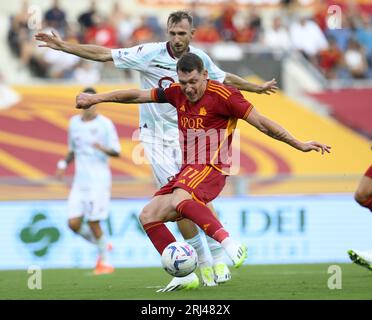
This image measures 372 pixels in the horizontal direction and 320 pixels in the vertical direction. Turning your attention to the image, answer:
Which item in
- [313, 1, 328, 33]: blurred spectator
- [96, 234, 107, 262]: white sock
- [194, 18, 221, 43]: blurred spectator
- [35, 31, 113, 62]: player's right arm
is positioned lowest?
[96, 234, 107, 262]: white sock

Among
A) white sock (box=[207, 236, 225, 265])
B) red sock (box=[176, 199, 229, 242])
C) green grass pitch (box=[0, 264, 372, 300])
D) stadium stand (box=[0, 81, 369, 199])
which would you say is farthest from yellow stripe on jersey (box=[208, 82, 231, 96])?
stadium stand (box=[0, 81, 369, 199])

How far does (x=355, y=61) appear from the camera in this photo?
2709 cm

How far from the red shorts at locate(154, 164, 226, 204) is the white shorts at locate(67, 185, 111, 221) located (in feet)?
17.1

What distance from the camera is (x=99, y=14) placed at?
26891 millimetres

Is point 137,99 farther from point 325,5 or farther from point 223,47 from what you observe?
point 325,5

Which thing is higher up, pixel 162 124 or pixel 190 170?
pixel 162 124

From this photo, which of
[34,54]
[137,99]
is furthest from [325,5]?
[137,99]

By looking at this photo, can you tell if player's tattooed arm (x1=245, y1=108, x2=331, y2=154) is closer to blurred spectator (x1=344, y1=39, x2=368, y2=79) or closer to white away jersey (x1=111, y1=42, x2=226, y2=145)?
white away jersey (x1=111, y1=42, x2=226, y2=145)

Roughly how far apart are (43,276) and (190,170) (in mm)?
4403

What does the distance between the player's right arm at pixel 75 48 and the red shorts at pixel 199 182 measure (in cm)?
190

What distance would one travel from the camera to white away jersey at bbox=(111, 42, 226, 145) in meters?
11.8
